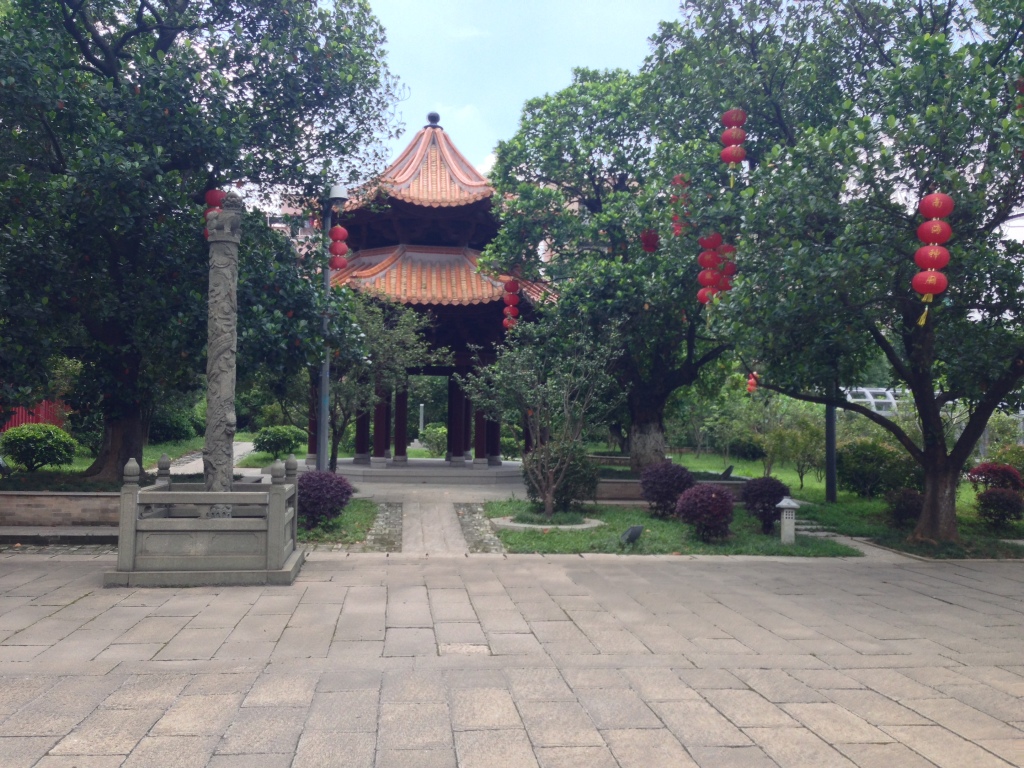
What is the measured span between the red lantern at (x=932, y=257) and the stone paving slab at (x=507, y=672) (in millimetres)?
3225

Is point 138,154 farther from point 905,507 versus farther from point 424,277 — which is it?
point 905,507

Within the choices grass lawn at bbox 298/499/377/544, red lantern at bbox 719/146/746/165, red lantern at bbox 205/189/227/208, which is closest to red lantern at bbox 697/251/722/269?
red lantern at bbox 719/146/746/165

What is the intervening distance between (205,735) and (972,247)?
9324mm

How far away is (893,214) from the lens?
9.27 m

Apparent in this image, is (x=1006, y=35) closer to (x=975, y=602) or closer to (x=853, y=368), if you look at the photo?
(x=853, y=368)

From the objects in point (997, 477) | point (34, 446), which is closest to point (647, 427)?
point (997, 477)

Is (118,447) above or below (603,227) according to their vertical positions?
below

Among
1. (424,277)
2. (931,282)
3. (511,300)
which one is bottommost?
(931,282)

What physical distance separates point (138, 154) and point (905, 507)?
1198 cm

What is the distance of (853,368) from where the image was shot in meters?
12.3

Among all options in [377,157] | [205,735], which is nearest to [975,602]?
[205,735]

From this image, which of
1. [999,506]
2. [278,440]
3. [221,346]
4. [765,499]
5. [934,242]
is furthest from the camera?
[278,440]

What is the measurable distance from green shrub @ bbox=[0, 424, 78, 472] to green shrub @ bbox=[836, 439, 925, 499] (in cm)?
1528

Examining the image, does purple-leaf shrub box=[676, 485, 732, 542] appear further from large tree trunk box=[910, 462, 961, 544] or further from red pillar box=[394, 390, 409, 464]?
red pillar box=[394, 390, 409, 464]
